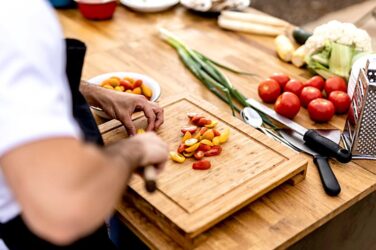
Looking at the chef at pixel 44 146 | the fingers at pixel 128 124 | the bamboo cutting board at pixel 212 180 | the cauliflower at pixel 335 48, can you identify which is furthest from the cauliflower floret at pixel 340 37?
the chef at pixel 44 146

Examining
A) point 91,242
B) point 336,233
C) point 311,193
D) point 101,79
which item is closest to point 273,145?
point 311,193

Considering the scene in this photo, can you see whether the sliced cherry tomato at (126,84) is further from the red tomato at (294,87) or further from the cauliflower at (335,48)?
the cauliflower at (335,48)

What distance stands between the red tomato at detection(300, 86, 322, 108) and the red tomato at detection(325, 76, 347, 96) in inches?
1.7

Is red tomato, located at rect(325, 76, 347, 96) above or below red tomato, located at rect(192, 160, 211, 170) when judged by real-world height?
above

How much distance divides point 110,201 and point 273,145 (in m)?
0.68

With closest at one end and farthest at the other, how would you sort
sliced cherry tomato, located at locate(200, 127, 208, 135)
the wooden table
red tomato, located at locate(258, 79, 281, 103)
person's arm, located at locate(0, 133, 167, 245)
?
person's arm, located at locate(0, 133, 167, 245) < the wooden table < sliced cherry tomato, located at locate(200, 127, 208, 135) < red tomato, located at locate(258, 79, 281, 103)

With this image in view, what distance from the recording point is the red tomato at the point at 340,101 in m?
1.62

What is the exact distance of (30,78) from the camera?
28.6 inches

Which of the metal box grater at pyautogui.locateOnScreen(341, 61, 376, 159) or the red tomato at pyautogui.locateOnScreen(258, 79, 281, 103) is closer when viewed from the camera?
the metal box grater at pyautogui.locateOnScreen(341, 61, 376, 159)

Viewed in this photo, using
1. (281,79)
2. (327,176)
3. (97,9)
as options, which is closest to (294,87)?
(281,79)

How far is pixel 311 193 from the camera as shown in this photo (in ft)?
4.24

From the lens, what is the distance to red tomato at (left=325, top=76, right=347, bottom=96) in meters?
1.68

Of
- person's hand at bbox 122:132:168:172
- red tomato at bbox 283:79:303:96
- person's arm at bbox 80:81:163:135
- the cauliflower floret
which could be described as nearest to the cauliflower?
the cauliflower floret

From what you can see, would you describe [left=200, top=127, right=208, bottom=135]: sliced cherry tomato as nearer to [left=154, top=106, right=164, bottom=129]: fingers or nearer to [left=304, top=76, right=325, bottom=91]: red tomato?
[left=154, top=106, right=164, bottom=129]: fingers
